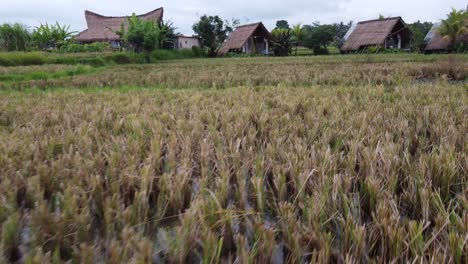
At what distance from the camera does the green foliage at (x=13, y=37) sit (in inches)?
620

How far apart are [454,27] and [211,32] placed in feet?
50.8

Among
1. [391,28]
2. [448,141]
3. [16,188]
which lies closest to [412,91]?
[448,141]

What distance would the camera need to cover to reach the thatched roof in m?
25.6

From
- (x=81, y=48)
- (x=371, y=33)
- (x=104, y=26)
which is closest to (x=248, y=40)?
(x=371, y=33)

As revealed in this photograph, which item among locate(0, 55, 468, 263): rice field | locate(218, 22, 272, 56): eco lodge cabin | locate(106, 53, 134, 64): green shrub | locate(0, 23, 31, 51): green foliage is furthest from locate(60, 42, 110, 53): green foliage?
locate(0, 55, 468, 263): rice field

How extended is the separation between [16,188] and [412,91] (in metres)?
3.91

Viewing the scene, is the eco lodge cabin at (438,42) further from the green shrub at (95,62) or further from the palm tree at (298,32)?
the green shrub at (95,62)

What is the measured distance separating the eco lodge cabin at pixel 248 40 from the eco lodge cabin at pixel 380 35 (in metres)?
5.75

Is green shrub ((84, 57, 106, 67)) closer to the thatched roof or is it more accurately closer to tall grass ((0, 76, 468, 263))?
tall grass ((0, 76, 468, 263))

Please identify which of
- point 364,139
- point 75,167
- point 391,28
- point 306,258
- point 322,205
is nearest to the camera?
point 306,258

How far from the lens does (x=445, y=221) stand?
1100 millimetres

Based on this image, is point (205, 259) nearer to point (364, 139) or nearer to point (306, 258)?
point (306, 258)

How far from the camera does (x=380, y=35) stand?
74.1 ft

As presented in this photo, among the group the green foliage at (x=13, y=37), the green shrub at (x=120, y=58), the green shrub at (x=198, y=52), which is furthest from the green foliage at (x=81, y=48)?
the green shrub at (x=120, y=58)
